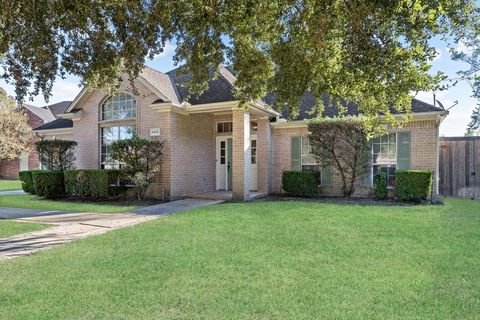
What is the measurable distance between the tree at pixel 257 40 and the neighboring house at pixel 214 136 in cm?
485

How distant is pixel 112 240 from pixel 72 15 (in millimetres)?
4032

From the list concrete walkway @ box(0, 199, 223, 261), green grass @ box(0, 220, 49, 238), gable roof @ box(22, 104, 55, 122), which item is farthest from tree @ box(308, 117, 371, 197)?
gable roof @ box(22, 104, 55, 122)

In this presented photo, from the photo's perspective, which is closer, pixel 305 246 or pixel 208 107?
pixel 305 246

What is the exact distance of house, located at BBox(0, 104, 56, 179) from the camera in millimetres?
29562

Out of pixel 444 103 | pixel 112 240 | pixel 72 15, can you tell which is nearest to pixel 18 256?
pixel 112 240

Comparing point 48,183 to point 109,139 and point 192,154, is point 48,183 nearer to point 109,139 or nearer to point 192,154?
point 109,139

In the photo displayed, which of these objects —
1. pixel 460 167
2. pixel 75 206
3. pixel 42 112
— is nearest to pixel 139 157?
pixel 75 206

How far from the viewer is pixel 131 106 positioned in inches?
536

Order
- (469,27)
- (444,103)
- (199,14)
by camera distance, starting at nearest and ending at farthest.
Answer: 1. (469,27)
2. (199,14)
3. (444,103)

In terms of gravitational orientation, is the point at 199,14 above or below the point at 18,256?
above

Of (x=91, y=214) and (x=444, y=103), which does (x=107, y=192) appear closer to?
(x=91, y=214)

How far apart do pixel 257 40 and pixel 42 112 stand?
110 feet

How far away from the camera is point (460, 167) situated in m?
13.1

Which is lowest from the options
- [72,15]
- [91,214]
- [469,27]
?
[91,214]
